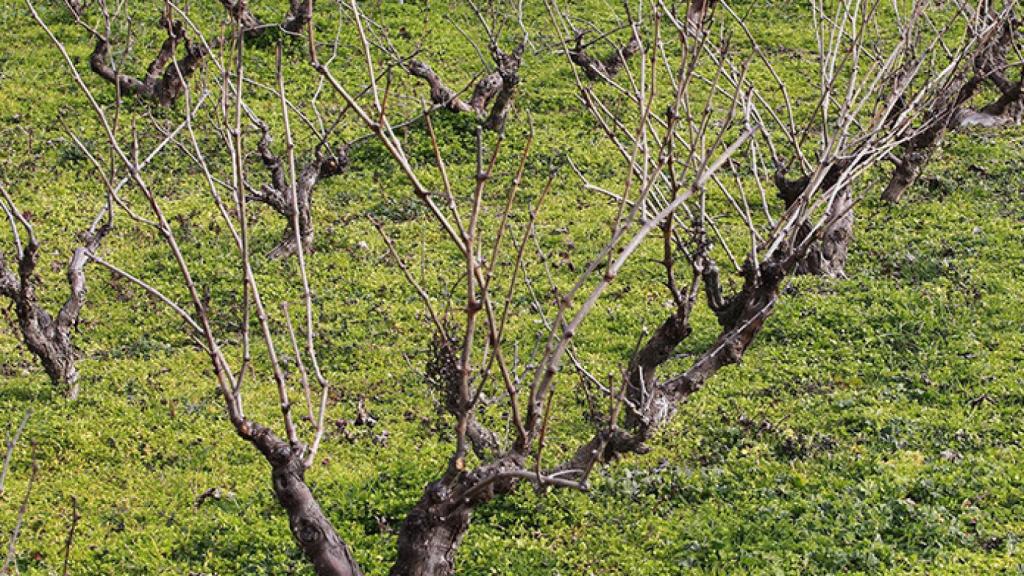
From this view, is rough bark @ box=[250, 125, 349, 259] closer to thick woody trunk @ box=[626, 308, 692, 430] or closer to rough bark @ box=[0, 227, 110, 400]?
rough bark @ box=[0, 227, 110, 400]

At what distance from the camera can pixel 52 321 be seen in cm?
1126

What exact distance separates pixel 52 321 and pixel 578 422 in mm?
5316

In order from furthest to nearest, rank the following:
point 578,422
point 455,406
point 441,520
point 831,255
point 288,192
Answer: point 288,192
point 831,255
point 578,422
point 455,406
point 441,520

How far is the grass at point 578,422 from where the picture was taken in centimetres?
846

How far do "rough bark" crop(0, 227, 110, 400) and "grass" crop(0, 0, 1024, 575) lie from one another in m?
0.27

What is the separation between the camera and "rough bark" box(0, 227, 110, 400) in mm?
10797

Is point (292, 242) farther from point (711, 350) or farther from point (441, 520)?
point (441, 520)

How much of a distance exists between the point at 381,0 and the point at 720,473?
15264 mm

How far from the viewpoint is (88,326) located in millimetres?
12852

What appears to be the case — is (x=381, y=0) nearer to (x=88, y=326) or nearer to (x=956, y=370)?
(x=88, y=326)

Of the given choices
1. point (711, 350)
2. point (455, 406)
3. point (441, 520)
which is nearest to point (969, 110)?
point (711, 350)

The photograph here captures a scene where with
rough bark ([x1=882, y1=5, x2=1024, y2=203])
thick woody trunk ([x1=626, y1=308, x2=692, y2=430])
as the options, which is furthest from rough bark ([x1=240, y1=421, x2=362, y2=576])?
rough bark ([x1=882, y1=5, x2=1024, y2=203])

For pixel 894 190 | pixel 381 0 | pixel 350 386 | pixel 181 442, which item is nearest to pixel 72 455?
pixel 181 442

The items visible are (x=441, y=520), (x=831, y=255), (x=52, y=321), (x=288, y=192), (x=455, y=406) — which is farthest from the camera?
(x=288, y=192)
